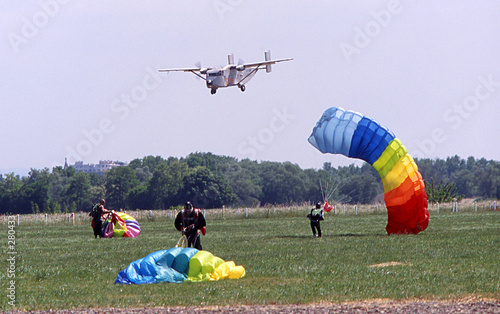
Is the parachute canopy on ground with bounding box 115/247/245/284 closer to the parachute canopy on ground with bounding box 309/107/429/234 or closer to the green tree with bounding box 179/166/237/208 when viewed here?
the parachute canopy on ground with bounding box 309/107/429/234

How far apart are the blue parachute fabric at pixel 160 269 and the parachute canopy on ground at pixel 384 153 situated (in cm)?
1148

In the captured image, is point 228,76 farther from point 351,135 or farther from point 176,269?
point 176,269

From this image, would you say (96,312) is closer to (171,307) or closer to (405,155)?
(171,307)

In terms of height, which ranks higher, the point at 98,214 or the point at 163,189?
the point at 163,189

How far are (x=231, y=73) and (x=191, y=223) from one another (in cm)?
2920

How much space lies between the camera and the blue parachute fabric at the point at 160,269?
48.6 ft

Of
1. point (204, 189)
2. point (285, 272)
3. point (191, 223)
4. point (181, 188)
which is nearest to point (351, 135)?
point (191, 223)

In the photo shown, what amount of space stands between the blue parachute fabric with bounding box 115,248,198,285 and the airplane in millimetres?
29912

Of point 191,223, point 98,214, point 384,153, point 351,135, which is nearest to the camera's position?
point 191,223

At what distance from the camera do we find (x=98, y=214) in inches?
1106

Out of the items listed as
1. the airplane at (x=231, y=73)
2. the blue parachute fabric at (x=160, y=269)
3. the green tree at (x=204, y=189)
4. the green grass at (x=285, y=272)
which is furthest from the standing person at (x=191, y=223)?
the green tree at (x=204, y=189)

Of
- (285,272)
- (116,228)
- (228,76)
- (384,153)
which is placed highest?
(228,76)

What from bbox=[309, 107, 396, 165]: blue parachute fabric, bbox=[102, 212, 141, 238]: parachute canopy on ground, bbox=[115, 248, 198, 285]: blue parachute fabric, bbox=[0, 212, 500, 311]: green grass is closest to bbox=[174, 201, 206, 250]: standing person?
bbox=[0, 212, 500, 311]: green grass

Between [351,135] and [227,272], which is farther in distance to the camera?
[351,135]
